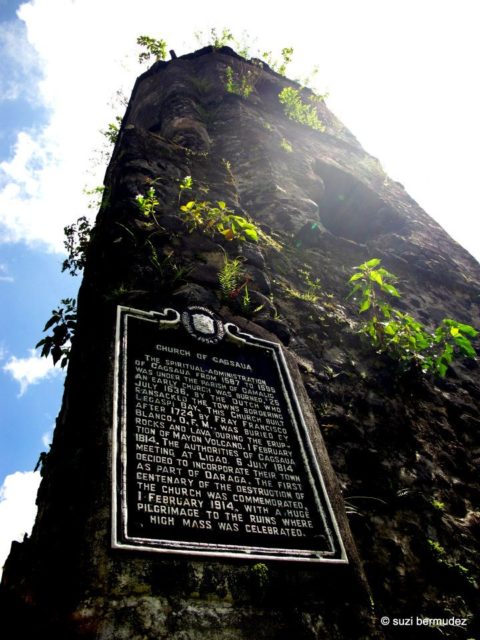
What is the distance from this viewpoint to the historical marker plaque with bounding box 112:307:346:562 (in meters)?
2.07

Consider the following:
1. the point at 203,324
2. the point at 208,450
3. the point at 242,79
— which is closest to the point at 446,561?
the point at 208,450

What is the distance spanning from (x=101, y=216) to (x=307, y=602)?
377 cm

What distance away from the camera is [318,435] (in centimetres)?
295

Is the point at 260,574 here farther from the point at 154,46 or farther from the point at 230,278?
the point at 154,46

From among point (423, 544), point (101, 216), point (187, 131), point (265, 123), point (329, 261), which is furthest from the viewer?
point (265, 123)

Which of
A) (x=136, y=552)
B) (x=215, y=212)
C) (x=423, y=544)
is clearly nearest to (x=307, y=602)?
(x=136, y=552)

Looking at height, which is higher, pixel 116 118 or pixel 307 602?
pixel 116 118

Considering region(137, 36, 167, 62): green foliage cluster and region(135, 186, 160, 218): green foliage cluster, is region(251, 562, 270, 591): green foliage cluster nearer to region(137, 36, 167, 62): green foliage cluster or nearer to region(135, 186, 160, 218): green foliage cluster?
region(135, 186, 160, 218): green foliage cluster

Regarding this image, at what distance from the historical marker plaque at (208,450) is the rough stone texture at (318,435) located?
9cm

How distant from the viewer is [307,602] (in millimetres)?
2131

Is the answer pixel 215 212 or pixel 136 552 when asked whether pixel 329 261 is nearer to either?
pixel 215 212

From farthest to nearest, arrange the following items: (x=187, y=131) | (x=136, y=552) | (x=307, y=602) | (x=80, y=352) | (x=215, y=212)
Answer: (x=187, y=131)
(x=215, y=212)
(x=80, y=352)
(x=307, y=602)
(x=136, y=552)

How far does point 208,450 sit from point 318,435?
848mm

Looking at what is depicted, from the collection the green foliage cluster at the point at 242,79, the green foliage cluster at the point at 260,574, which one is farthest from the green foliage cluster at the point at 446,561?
the green foliage cluster at the point at 242,79
